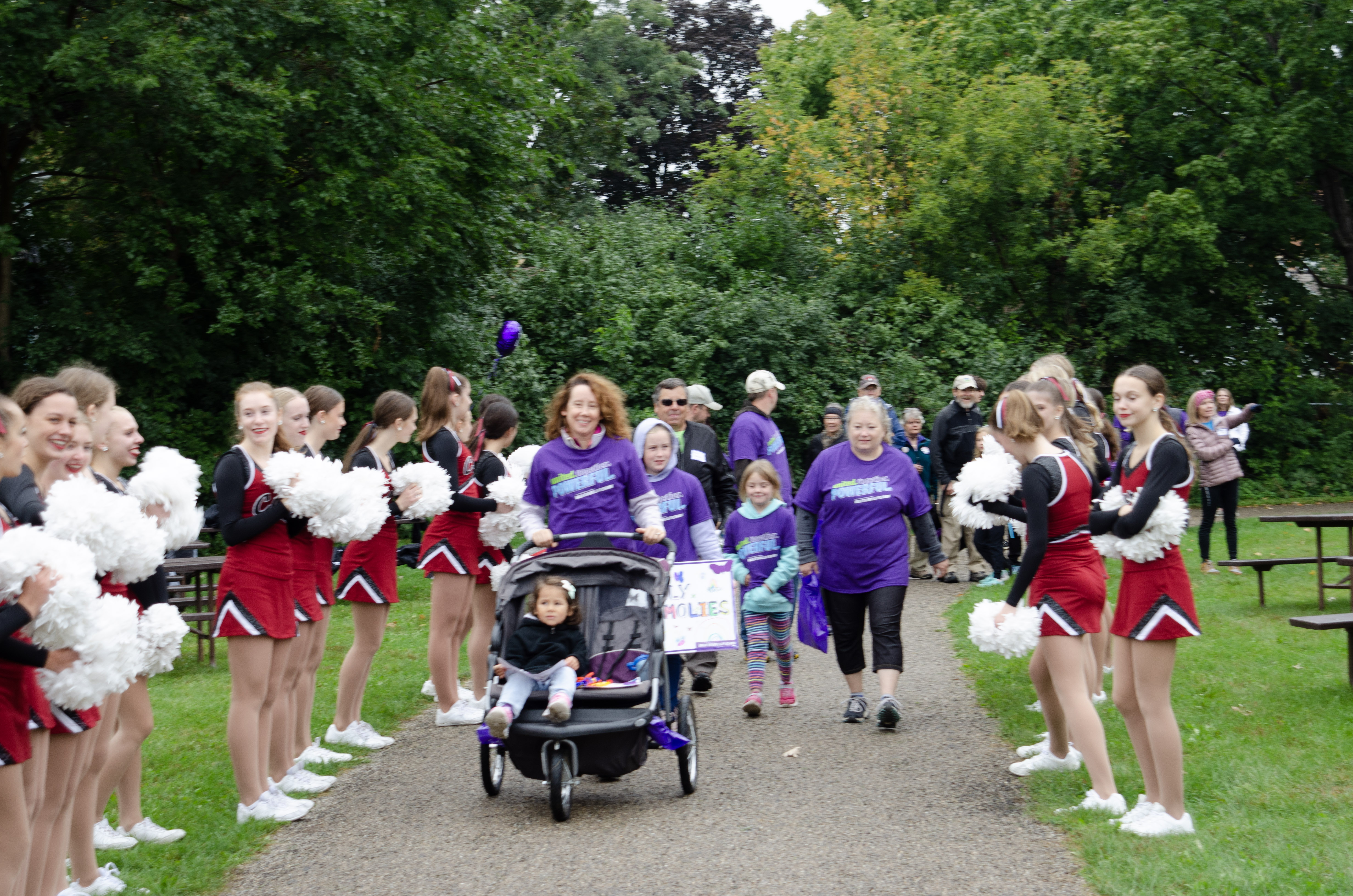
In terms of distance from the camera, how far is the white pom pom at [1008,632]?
575cm

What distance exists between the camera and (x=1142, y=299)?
2497 cm

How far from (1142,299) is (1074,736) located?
21.0 metres

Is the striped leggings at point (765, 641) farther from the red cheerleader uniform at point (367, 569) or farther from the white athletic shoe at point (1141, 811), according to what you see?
the white athletic shoe at point (1141, 811)

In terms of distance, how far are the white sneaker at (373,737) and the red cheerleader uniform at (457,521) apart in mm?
1060

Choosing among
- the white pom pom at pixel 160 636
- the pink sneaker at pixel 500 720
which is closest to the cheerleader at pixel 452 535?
the pink sneaker at pixel 500 720

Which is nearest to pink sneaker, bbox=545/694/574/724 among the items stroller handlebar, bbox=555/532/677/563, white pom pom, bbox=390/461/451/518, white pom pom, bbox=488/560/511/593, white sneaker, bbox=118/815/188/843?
stroller handlebar, bbox=555/532/677/563

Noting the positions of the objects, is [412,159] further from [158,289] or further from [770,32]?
[770,32]

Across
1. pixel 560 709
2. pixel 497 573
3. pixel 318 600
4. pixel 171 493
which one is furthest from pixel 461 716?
pixel 171 493

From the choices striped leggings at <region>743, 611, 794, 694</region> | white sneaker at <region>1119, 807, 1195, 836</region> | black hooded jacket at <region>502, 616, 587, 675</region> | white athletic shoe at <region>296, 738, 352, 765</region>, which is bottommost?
white athletic shoe at <region>296, 738, 352, 765</region>

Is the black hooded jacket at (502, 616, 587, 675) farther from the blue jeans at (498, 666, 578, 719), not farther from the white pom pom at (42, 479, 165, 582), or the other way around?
the white pom pom at (42, 479, 165, 582)

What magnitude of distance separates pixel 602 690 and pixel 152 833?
225 cm

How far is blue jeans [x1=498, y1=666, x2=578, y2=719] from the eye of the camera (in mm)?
6062

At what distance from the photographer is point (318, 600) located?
6859 mm

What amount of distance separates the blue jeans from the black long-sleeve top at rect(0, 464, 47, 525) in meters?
2.47
